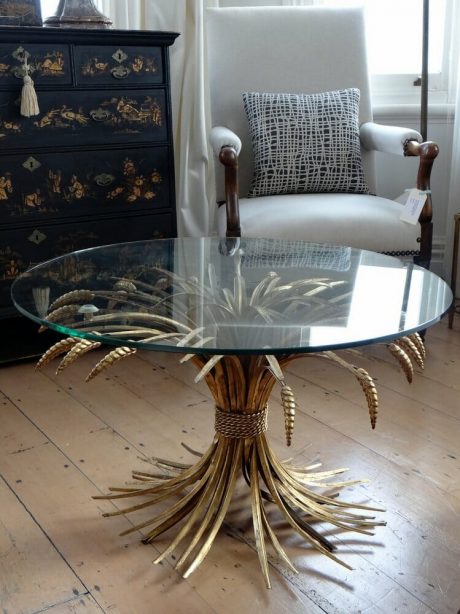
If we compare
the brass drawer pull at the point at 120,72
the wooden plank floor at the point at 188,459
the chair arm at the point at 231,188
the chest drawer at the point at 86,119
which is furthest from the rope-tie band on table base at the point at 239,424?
the brass drawer pull at the point at 120,72

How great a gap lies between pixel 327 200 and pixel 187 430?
929 mm

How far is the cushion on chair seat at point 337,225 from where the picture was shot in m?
2.25

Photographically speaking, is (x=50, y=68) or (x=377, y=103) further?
(x=377, y=103)

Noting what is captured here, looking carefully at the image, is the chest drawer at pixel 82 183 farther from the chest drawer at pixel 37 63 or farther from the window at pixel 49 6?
the window at pixel 49 6

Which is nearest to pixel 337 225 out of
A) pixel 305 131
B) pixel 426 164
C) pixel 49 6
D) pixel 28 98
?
pixel 426 164

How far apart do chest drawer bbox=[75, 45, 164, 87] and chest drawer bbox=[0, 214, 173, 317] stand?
0.43 m

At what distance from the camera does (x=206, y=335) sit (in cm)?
114

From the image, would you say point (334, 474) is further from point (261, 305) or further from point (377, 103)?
point (377, 103)

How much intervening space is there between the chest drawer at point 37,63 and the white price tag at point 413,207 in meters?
1.08

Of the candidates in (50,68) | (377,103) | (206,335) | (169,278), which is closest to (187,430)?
(169,278)

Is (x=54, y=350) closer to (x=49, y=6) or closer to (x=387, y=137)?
(x=387, y=137)

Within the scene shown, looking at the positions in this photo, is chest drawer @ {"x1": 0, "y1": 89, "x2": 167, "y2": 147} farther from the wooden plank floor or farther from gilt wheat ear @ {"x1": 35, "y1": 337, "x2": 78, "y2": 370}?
gilt wheat ear @ {"x1": 35, "y1": 337, "x2": 78, "y2": 370}

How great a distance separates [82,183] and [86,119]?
0.19 m

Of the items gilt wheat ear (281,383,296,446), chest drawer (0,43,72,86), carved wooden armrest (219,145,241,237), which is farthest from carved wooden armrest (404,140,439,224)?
gilt wheat ear (281,383,296,446)
